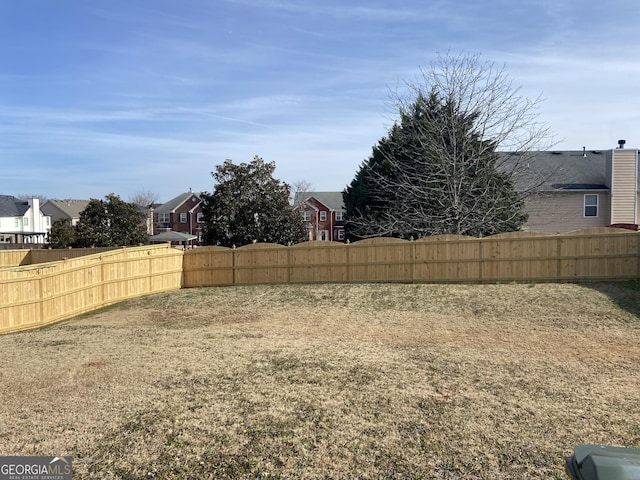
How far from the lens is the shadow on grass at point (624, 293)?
40.5ft

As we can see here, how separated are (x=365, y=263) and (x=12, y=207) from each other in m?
51.9

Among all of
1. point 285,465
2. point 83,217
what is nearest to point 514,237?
point 285,465

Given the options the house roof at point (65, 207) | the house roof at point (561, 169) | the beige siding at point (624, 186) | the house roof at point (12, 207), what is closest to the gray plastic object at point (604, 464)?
the house roof at point (561, 169)

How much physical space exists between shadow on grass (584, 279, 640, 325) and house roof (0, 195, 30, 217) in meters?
56.5

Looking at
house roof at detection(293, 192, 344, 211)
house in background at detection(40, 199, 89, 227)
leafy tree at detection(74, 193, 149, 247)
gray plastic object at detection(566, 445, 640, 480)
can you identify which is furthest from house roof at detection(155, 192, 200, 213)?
gray plastic object at detection(566, 445, 640, 480)

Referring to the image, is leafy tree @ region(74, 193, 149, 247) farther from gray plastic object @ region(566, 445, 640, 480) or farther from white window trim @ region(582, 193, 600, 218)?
gray plastic object @ region(566, 445, 640, 480)

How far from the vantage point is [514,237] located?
16.4 meters

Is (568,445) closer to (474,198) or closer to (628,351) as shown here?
(628,351)

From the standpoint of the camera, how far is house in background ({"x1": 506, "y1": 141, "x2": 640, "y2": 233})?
82.1ft

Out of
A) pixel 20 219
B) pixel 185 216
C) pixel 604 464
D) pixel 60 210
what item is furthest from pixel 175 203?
pixel 604 464

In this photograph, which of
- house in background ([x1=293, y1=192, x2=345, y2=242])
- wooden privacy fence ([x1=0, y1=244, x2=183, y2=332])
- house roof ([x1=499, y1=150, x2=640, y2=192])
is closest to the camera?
wooden privacy fence ([x1=0, y1=244, x2=183, y2=332])

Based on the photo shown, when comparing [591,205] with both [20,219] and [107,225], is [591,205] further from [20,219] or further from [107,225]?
[20,219]

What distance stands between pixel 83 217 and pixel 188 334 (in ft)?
62.6

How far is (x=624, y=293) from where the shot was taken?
13805 mm
